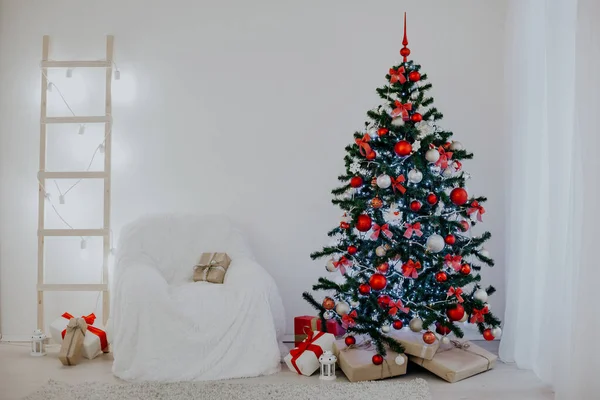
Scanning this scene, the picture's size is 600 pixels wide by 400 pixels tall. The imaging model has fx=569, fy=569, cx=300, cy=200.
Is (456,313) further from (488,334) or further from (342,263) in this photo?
(342,263)

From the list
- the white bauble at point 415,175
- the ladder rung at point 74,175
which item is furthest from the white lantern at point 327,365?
the ladder rung at point 74,175

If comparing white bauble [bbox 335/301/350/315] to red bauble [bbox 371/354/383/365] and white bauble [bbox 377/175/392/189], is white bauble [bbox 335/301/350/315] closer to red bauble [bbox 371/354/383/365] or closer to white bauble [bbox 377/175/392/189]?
red bauble [bbox 371/354/383/365]

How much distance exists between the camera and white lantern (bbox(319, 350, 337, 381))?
3.00 m

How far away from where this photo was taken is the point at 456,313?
2.97 meters

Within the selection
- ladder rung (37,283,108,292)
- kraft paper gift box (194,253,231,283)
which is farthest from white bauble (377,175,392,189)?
ladder rung (37,283,108,292)

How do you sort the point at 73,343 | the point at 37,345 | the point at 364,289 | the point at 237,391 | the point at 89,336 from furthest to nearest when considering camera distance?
the point at 37,345 → the point at 89,336 → the point at 73,343 → the point at 364,289 → the point at 237,391

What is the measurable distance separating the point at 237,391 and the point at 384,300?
88 centimetres

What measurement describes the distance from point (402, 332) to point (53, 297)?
2.45 metres

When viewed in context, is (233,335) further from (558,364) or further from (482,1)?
(482,1)

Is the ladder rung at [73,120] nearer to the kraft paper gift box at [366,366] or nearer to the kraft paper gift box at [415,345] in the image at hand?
the kraft paper gift box at [366,366]

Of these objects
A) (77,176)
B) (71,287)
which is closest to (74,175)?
(77,176)

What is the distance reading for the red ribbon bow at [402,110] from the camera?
3057mm

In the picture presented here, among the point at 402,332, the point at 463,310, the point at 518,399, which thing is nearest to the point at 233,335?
the point at 402,332

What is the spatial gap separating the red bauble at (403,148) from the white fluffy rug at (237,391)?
3.86 feet
